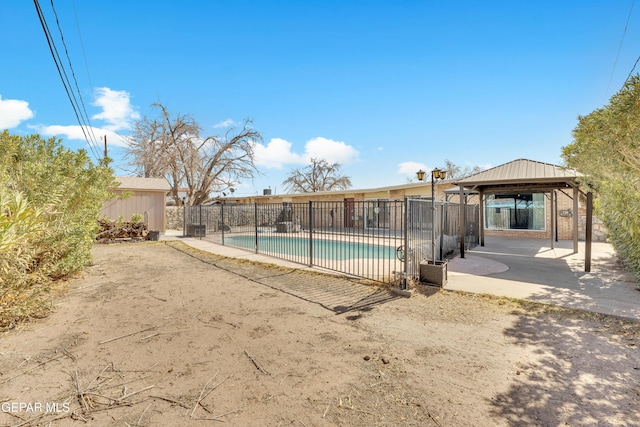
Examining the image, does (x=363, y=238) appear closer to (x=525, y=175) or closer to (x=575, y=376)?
(x=575, y=376)

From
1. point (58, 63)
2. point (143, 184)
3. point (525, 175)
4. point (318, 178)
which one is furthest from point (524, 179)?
point (318, 178)

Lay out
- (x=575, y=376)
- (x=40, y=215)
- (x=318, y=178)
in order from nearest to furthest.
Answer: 1. (x=575, y=376)
2. (x=40, y=215)
3. (x=318, y=178)

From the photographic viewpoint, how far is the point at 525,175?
8.22m

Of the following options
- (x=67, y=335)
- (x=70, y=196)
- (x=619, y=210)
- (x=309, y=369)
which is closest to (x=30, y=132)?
(x=70, y=196)

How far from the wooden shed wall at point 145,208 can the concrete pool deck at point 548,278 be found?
894 centimetres

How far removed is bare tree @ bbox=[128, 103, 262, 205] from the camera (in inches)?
922

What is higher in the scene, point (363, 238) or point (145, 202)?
point (145, 202)

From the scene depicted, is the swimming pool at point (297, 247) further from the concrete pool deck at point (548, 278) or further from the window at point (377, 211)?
the window at point (377, 211)

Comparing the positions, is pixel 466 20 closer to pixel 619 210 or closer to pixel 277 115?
pixel 619 210

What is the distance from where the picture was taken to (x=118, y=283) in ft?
18.7

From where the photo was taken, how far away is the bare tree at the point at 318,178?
36781 mm

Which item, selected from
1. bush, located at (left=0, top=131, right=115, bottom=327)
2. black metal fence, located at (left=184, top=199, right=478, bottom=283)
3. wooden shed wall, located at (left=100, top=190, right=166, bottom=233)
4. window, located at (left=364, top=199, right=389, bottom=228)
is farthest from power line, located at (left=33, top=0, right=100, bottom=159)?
window, located at (left=364, top=199, right=389, bottom=228)

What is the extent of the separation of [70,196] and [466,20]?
1001cm

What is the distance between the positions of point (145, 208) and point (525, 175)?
17074mm
